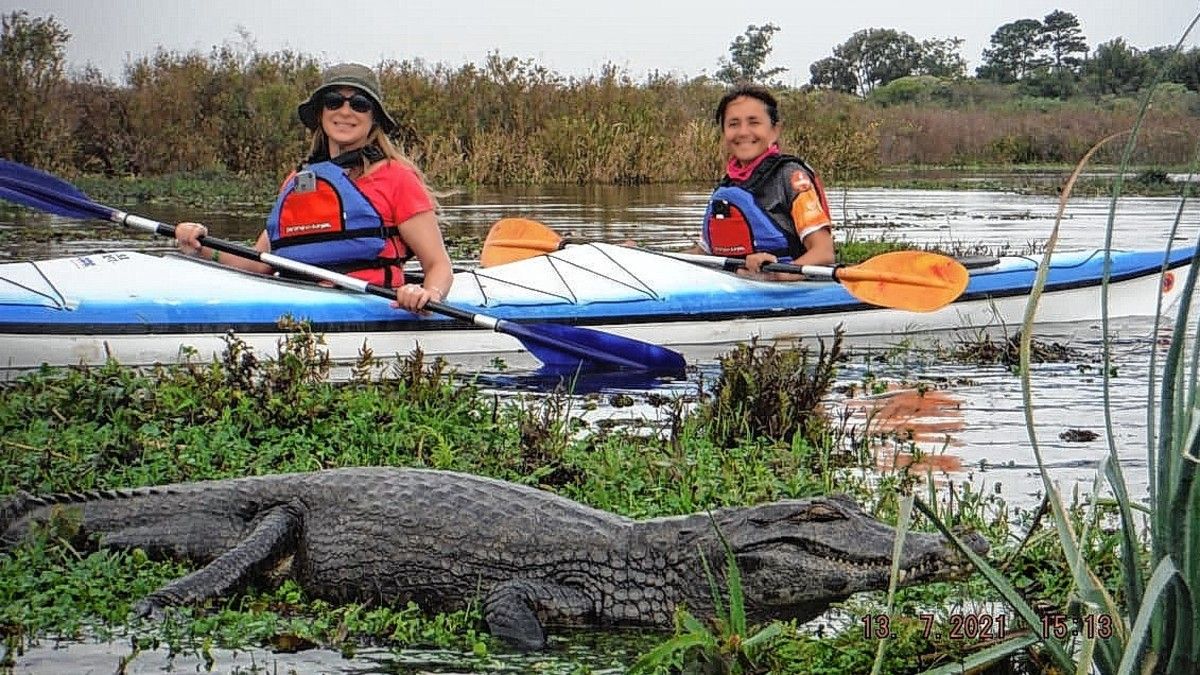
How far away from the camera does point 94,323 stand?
336 inches

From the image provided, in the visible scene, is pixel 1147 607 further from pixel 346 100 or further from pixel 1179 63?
pixel 346 100

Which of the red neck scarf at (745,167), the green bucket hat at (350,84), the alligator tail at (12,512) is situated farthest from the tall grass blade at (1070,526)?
the red neck scarf at (745,167)

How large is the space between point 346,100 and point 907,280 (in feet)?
12.5

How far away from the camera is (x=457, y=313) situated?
8789 millimetres

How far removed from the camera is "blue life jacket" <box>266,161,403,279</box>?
849cm

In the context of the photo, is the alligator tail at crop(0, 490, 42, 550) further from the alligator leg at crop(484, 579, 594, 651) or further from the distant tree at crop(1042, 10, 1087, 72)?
the distant tree at crop(1042, 10, 1087, 72)

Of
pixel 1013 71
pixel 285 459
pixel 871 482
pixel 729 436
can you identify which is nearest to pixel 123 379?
pixel 285 459

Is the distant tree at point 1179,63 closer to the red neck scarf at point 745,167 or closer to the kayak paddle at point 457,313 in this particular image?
the kayak paddle at point 457,313

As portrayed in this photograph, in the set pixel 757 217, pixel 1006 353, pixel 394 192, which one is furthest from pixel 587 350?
pixel 1006 353

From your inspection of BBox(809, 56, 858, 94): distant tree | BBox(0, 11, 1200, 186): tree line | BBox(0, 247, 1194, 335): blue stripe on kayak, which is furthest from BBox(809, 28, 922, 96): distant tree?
BBox(0, 247, 1194, 335): blue stripe on kayak

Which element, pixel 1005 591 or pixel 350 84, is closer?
pixel 1005 591

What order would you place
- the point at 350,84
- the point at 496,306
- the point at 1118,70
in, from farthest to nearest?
the point at 1118,70, the point at 496,306, the point at 350,84

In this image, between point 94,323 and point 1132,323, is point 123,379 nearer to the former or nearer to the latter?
point 94,323

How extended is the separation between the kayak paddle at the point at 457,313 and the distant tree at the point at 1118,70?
5577 centimetres
